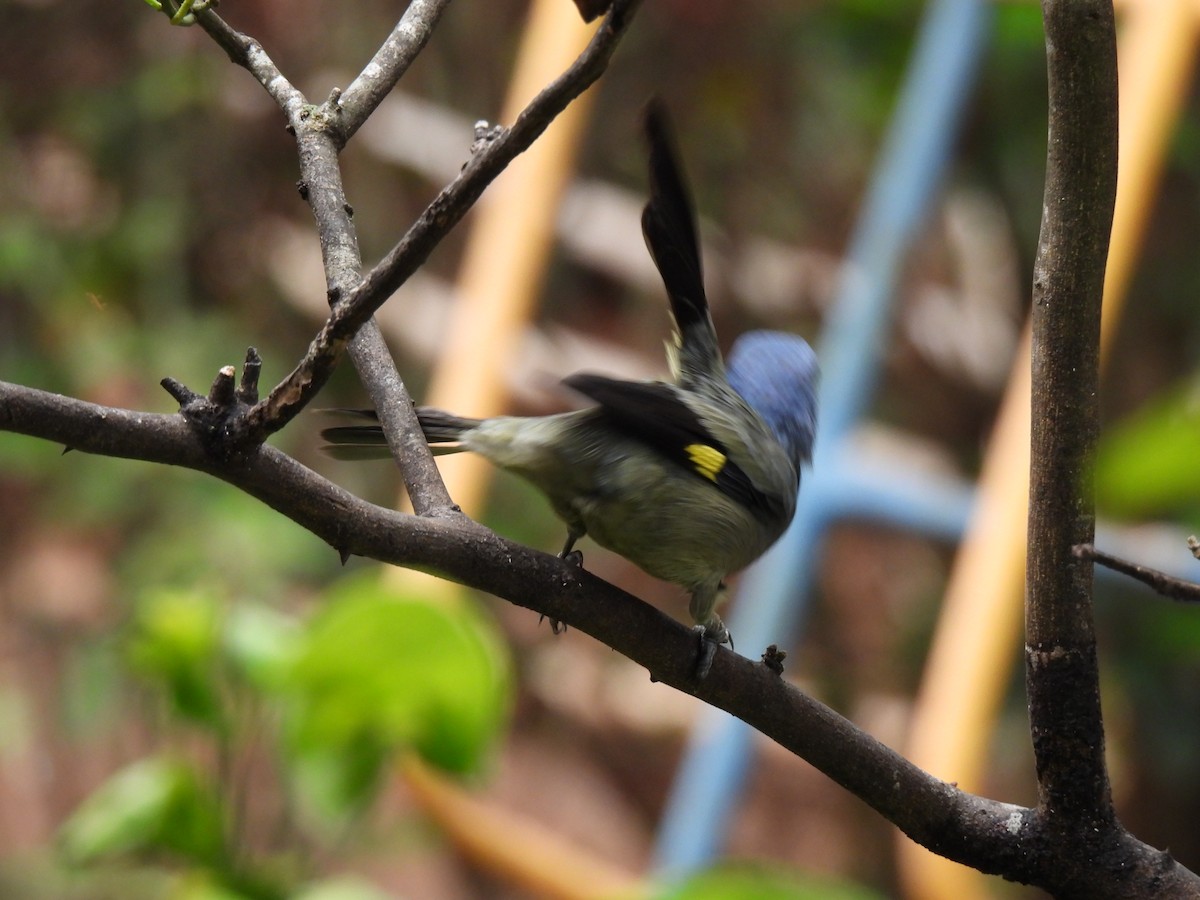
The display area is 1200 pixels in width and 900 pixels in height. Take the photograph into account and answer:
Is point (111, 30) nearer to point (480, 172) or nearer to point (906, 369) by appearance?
point (906, 369)

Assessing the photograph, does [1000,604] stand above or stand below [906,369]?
below

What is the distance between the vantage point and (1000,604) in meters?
2.82

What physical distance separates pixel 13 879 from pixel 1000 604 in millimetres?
3854

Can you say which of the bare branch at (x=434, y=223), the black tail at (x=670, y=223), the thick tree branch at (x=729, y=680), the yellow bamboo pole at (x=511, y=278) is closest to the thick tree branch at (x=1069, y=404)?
the thick tree branch at (x=729, y=680)

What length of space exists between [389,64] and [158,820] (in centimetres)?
164

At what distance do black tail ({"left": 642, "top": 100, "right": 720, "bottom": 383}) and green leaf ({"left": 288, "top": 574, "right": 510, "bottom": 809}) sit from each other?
40.1 inches

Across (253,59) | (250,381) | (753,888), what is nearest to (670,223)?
(253,59)

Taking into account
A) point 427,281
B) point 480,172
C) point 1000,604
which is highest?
point 427,281

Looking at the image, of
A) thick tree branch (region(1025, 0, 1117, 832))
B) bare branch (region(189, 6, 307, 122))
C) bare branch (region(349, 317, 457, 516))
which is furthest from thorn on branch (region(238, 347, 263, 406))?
thick tree branch (region(1025, 0, 1117, 832))

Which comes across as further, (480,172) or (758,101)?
(758,101)

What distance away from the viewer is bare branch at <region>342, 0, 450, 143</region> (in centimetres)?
129

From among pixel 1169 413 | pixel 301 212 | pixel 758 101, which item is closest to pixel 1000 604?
pixel 1169 413

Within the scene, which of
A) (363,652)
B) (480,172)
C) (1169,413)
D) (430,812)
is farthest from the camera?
(430,812)

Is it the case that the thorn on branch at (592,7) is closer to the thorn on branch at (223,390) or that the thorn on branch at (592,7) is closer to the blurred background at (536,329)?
the thorn on branch at (223,390)
